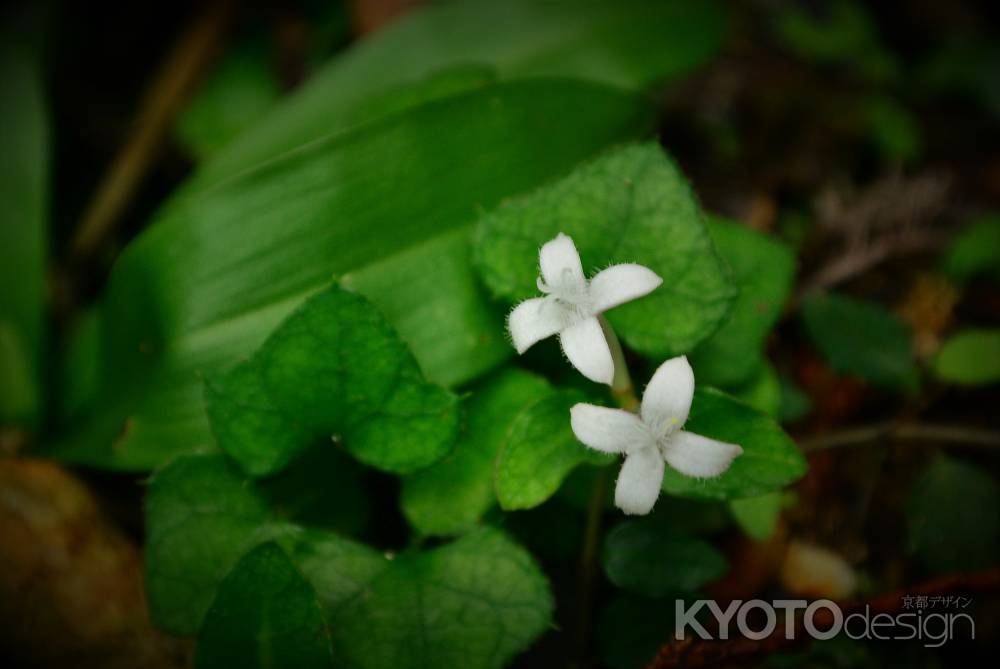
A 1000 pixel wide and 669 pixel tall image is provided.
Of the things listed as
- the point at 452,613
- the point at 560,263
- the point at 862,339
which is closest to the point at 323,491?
the point at 452,613

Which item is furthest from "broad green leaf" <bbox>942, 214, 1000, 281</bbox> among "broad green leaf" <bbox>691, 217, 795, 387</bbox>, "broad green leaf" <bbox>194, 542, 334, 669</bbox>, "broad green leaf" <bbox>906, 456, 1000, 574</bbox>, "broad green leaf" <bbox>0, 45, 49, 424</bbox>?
"broad green leaf" <bbox>0, 45, 49, 424</bbox>

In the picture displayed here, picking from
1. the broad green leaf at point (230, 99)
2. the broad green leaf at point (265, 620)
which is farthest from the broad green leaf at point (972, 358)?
the broad green leaf at point (230, 99)

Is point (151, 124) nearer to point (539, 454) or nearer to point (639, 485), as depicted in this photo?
Result: point (539, 454)

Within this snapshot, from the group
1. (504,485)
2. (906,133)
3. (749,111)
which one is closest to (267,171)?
(504,485)

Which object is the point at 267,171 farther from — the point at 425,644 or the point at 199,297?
the point at 425,644

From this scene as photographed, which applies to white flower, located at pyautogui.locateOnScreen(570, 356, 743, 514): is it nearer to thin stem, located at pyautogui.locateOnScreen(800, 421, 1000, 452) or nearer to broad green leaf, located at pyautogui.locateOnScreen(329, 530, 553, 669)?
broad green leaf, located at pyautogui.locateOnScreen(329, 530, 553, 669)

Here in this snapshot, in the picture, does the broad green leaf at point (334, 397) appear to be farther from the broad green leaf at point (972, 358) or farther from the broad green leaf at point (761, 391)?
the broad green leaf at point (972, 358)
